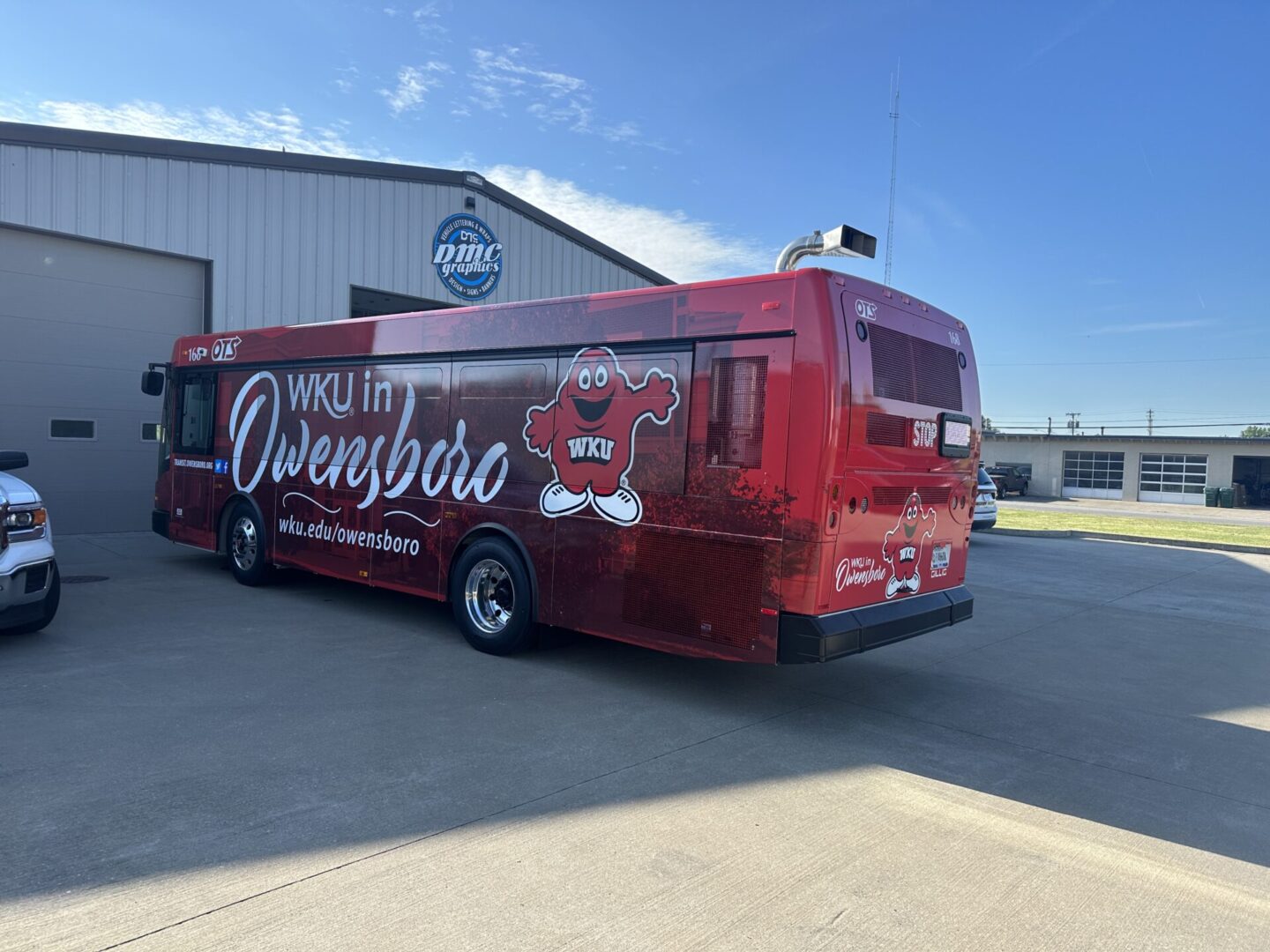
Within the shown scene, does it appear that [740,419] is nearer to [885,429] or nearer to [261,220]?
[885,429]

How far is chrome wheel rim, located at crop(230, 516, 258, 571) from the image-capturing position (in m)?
10.1

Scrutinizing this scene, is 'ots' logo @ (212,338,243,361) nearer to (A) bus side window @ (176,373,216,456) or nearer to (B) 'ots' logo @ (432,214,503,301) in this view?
(A) bus side window @ (176,373,216,456)

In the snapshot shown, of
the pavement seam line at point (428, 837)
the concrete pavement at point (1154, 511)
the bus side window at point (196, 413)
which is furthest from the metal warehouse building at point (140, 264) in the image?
the concrete pavement at point (1154, 511)

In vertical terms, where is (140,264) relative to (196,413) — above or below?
above

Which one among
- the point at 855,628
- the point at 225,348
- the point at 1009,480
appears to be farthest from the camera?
the point at 1009,480

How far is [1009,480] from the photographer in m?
48.3

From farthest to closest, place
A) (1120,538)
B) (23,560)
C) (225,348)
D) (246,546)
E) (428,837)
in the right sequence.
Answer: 1. (1120,538)
2. (225,348)
3. (246,546)
4. (23,560)
5. (428,837)

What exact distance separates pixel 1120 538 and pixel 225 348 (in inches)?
765

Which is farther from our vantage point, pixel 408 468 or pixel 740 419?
pixel 408 468

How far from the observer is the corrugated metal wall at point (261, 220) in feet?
43.5

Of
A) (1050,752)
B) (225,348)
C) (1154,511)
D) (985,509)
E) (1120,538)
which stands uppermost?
(225,348)

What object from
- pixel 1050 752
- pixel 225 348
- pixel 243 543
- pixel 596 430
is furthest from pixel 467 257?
pixel 1050 752

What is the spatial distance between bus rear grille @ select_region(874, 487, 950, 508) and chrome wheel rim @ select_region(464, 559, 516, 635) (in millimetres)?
3123

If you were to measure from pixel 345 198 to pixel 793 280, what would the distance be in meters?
13.2
